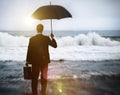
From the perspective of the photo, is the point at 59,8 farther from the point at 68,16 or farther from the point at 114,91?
the point at 114,91

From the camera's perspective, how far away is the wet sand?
19.2 feet

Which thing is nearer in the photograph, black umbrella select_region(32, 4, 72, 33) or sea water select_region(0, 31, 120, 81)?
black umbrella select_region(32, 4, 72, 33)

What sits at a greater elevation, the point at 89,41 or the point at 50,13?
the point at 50,13

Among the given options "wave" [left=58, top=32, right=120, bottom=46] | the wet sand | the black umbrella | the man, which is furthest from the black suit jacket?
"wave" [left=58, top=32, right=120, bottom=46]

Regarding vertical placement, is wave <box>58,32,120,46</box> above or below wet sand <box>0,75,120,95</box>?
above

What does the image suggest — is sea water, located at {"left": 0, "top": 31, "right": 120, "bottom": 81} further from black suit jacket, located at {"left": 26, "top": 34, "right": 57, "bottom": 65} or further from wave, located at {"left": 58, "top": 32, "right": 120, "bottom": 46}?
black suit jacket, located at {"left": 26, "top": 34, "right": 57, "bottom": 65}

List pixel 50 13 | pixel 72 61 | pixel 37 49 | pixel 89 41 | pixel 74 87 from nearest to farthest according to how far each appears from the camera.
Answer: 1. pixel 37 49
2. pixel 50 13
3. pixel 74 87
4. pixel 72 61
5. pixel 89 41

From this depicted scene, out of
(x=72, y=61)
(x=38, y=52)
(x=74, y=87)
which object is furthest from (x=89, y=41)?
(x=38, y=52)

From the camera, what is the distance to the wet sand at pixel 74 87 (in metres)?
5.86

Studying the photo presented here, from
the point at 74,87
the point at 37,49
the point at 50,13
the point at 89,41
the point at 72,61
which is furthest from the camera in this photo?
the point at 89,41

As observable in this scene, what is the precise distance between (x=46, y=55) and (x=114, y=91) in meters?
2.05

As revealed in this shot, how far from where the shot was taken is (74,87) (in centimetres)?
645

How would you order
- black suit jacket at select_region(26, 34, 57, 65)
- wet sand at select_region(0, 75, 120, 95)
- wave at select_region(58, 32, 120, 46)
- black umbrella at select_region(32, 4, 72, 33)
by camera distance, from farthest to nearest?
wave at select_region(58, 32, 120, 46)
wet sand at select_region(0, 75, 120, 95)
black umbrella at select_region(32, 4, 72, 33)
black suit jacket at select_region(26, 34, 57, 65)

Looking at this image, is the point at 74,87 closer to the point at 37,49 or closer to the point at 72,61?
the point at 37,49
